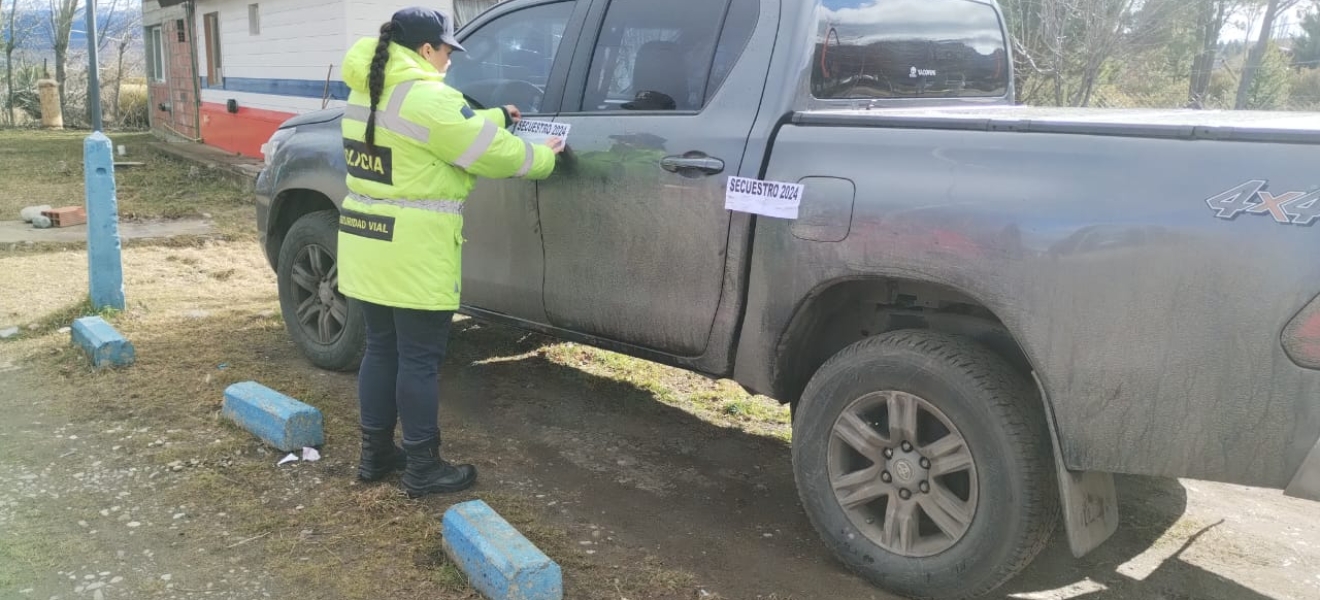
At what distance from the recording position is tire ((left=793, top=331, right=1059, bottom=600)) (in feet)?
9.09

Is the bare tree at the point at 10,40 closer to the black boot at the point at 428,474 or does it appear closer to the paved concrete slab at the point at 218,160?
the paved concrete slab at the point at 218,160

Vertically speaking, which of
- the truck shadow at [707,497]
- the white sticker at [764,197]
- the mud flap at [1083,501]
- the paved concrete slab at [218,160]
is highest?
the white sticker at [764,197]

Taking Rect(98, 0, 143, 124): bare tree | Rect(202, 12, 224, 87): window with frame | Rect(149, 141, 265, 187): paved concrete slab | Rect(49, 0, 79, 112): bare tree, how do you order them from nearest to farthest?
Rect(149, 141, 265, 187): paved concrete slab → Rect(202, 12, 224, 87): window with frame → Rect(49, 0, 79, 112): bare tree → Rect(98, 0, 143, 124): bare tree

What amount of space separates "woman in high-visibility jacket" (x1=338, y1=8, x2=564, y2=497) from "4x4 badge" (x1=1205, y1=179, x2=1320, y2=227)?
85.3 inches

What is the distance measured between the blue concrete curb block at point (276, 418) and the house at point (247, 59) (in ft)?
26.2

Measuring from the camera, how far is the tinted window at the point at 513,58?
418 cm

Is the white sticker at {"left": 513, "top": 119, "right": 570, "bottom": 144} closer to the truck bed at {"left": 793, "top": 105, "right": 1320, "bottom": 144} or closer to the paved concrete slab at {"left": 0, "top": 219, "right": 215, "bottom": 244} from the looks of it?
the truck bed at {"left": 793, "top": 105, "right": 1320, "bottom": 144}

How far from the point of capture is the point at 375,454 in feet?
12.5

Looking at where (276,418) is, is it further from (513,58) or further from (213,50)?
(213,50)

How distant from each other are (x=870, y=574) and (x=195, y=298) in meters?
5.48

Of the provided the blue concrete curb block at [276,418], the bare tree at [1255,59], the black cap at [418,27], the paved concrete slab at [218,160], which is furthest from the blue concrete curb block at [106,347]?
the bare tree at [1255,59]

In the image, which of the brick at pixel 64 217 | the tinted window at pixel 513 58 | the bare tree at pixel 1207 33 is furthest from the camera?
the bare tree at pixel 1207 33

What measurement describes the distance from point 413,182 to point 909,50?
1913 mm

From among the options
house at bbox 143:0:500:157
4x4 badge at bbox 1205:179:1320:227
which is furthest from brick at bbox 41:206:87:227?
4x4 badge at bbox 1205:179:1320:227
